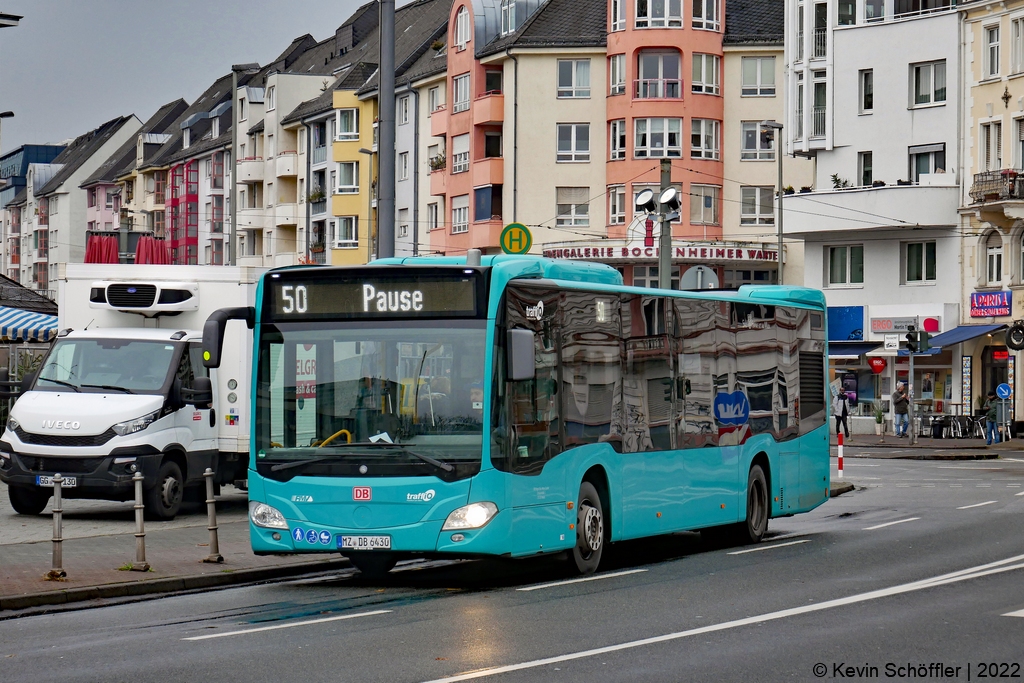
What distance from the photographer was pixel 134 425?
20.3m

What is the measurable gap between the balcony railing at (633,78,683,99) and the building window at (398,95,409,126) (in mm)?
15370

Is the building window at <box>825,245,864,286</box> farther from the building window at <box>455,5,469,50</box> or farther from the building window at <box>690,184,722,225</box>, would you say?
the building window at <box>455,5,469,50</box>

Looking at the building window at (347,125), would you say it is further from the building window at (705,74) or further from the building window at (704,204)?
the building window at (704,204)

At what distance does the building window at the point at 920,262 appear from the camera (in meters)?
55.5

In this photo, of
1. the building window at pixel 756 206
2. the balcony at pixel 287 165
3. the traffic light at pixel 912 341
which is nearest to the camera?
the traffic light at pixel 912 341

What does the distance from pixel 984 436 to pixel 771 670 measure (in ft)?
142

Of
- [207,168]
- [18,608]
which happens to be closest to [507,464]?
[18,608]

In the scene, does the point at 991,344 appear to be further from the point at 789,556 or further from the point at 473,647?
the point at 473,647

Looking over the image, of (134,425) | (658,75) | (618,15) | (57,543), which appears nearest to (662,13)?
(618,15)

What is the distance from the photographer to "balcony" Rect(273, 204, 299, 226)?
305 feet

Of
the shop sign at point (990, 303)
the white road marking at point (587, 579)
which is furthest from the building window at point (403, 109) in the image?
the white road marking at point (587, 579)

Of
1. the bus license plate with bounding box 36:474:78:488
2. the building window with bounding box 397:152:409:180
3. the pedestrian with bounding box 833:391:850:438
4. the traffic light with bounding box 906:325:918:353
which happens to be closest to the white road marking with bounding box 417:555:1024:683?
the bus license plate with bounding box 36:474:78:488

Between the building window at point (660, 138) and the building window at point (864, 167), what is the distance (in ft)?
37.2

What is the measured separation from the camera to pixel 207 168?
4286 inches
